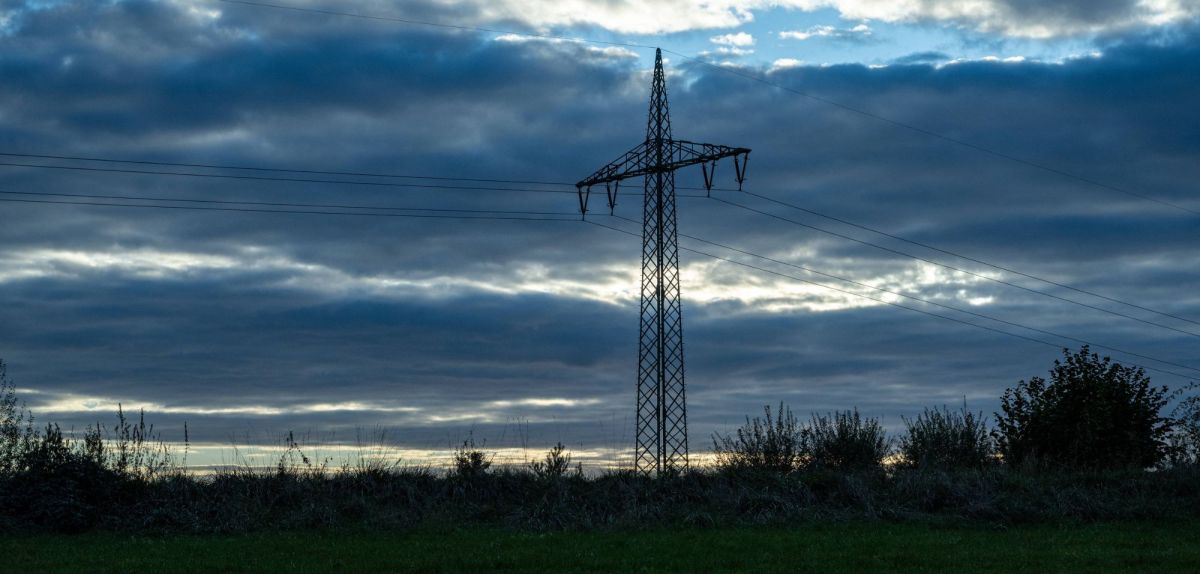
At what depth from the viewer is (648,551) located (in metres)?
21.7

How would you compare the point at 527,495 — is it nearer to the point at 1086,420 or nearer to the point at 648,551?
the point at 648,551

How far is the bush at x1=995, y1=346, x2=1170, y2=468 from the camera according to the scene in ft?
125

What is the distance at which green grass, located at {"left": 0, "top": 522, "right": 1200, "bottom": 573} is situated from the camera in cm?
1986

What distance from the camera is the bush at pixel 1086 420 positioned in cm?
3803

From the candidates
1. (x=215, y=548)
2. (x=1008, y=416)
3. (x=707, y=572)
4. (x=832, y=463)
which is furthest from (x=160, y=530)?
(x=1008, y=416)

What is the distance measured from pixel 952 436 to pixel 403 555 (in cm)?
2334

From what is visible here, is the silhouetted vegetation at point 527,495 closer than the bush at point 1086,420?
Yes

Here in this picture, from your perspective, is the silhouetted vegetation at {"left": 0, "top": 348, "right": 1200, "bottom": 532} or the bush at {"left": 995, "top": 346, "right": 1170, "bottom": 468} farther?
the bush at {"left": 995, "top": 346, "right": 1170, "bottom": 468}

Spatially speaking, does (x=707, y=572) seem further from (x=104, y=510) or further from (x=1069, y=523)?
(x=104, y=510)

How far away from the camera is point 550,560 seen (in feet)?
67.2

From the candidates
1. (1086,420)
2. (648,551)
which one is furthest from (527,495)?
(1086,420)

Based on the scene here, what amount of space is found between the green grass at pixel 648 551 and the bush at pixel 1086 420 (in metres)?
12.0

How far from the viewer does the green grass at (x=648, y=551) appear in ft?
65.2

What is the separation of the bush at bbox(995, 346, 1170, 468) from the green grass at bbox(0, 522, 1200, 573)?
39.4 ft
